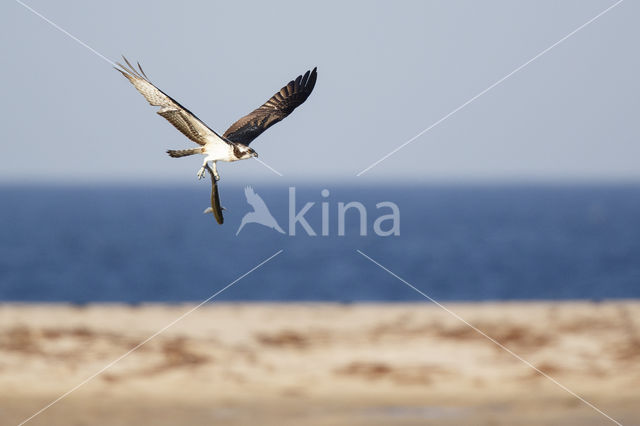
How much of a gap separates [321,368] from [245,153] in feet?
52.8

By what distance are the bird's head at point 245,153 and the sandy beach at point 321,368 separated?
47.0 feet

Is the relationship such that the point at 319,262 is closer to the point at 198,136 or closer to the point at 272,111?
the point at 272,111

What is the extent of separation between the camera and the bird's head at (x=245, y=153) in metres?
2.79

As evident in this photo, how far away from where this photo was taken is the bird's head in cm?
279

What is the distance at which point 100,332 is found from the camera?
65.1 ft

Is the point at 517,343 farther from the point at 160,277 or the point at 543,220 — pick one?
the point at 543,220

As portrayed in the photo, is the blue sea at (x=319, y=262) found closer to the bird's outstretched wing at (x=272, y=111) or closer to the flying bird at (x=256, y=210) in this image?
the bird's outstretched wing at (x=272, y=111)

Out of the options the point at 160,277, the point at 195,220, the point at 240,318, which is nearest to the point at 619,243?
the point at 160,277

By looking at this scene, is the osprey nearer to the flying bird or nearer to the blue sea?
the flying bird

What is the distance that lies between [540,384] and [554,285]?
191ft

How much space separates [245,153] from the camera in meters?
2.81

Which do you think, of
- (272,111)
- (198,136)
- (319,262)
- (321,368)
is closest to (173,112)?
(198,136)

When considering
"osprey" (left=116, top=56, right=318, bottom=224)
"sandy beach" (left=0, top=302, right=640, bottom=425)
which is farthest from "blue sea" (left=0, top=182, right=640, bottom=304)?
"osprey" (left=116, top=56, right=318, bottom=224)

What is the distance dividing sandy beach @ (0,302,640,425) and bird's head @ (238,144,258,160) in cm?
1433
